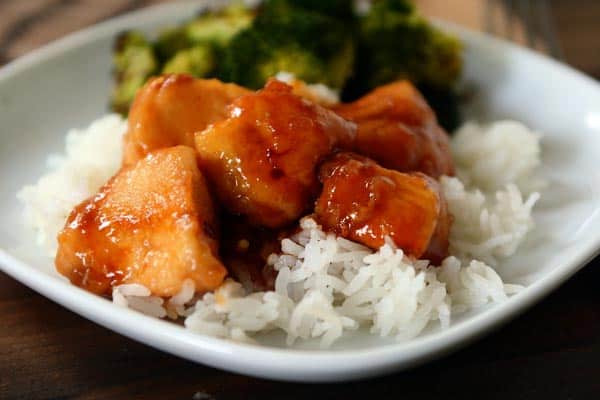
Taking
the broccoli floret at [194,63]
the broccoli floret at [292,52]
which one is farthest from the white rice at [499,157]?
the broccoli floret at [194,63]

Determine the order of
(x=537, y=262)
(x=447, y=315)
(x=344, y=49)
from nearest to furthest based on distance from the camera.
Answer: (x=447, y=315), (x=537, y=262), (x=344, y=49)

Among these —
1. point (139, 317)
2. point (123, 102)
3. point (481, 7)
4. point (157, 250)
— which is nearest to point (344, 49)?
point (123, 102)

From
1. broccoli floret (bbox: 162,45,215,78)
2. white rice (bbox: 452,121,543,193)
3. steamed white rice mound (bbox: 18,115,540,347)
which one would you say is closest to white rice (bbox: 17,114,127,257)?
steamed white rice mound (bbox: 18,115,540,347)

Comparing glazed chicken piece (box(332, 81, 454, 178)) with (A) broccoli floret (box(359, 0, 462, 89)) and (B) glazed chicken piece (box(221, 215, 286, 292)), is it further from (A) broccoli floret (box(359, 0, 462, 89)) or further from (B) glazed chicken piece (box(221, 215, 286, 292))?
(A) broccoli floret (box(359, 0, 462, 89))

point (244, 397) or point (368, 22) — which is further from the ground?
point (368, 22)

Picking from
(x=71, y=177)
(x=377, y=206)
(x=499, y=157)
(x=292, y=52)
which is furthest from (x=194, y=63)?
(x=377, y=206)

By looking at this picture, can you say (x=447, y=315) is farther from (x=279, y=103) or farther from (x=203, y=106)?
(x=203, y=106)

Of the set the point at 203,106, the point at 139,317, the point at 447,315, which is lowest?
the point at 447,315

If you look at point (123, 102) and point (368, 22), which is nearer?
point (123, 102)
